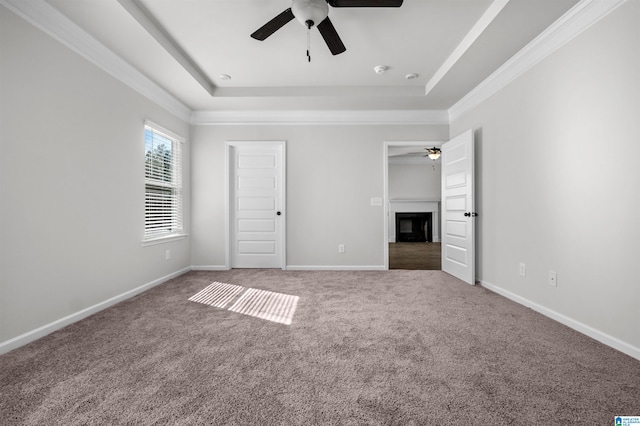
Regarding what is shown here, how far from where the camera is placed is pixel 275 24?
2264mm

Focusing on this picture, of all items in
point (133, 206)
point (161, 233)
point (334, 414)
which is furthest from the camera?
point (161, 233)

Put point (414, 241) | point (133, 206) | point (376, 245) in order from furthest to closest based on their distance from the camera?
point (414, 241), point (376, 245), point (133, 206)

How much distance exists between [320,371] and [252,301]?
1524 mm

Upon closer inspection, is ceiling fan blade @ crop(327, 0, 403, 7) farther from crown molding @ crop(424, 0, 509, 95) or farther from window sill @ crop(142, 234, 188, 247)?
window sill @ crop(142, 234, 188, 247)

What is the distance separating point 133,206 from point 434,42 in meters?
3.66

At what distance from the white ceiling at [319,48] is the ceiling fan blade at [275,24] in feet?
0.80

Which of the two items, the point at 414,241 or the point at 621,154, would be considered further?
the point at 414,241

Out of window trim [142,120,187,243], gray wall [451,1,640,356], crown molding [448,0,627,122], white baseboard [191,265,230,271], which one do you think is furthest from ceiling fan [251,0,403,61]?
white baseboard [191,265,230,271]

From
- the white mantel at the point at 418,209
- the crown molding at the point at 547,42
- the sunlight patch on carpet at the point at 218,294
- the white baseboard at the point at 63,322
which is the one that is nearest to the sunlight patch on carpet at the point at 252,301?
the sunlight patch on carpet at the point at 218,294

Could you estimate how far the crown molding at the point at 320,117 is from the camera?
4.53 metres

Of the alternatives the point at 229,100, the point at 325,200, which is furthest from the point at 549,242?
the point at 229,100

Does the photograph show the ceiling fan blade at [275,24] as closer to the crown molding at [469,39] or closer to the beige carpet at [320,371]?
the crown molding at [469,39]

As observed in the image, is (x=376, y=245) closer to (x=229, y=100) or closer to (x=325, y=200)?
(x=325, y=200)

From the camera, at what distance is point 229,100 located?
4.10 meters
